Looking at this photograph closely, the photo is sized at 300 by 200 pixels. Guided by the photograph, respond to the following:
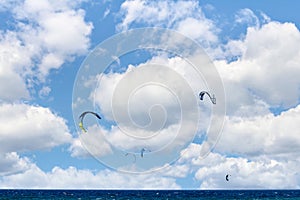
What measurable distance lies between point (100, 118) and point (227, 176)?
33867mm

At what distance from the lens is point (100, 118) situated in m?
37.6

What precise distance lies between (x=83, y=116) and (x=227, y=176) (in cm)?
3496

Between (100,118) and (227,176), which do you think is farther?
(227,176)

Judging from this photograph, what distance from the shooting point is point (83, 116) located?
3697 cm

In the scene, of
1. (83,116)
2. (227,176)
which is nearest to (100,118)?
(83,116)

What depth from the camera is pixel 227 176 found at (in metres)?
66.9

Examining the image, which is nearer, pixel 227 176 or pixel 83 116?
pixel 83 116

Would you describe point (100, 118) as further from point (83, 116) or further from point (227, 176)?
point (227, 176)

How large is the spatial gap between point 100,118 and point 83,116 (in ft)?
4.49
